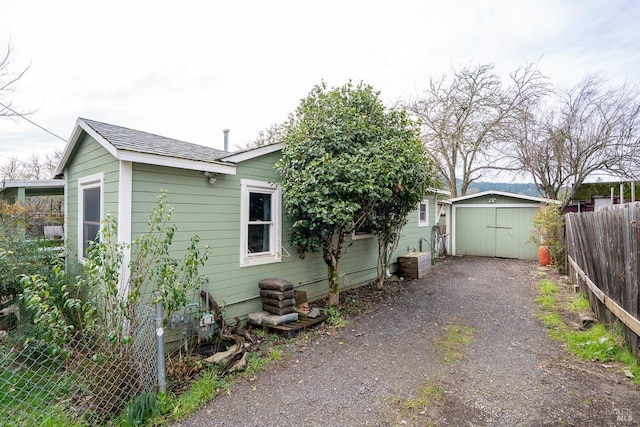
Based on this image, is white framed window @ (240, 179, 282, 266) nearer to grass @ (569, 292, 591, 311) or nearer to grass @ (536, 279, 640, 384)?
grass @ (536, 279, 640, 384)

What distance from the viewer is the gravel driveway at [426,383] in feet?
8.89

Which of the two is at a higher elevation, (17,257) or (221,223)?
(221,223)

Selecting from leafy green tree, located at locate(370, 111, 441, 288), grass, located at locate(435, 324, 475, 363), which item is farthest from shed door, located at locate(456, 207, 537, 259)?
grass, located at locate(435, 324, 475, 363)

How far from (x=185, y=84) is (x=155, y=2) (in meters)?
4.96

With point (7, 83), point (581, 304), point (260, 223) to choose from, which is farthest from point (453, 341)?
Result: point (7, 83)

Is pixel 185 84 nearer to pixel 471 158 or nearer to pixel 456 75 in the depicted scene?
pixel 456 75

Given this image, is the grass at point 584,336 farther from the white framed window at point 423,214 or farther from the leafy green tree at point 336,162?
the white framed window at point 423,214

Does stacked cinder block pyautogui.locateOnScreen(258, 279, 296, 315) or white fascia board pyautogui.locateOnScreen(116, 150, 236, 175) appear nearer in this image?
white fascia board pyautogui.locateOnScreen(116, 150, 236, 175)

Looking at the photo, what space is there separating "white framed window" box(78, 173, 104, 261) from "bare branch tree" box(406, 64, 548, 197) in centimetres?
1470

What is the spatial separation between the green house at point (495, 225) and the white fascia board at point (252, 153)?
9.91m

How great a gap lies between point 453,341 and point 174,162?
4.52 meters

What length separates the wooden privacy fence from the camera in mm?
3285

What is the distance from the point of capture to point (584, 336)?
14.0ft

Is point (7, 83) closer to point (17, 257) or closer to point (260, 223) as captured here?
point (17, 257)
